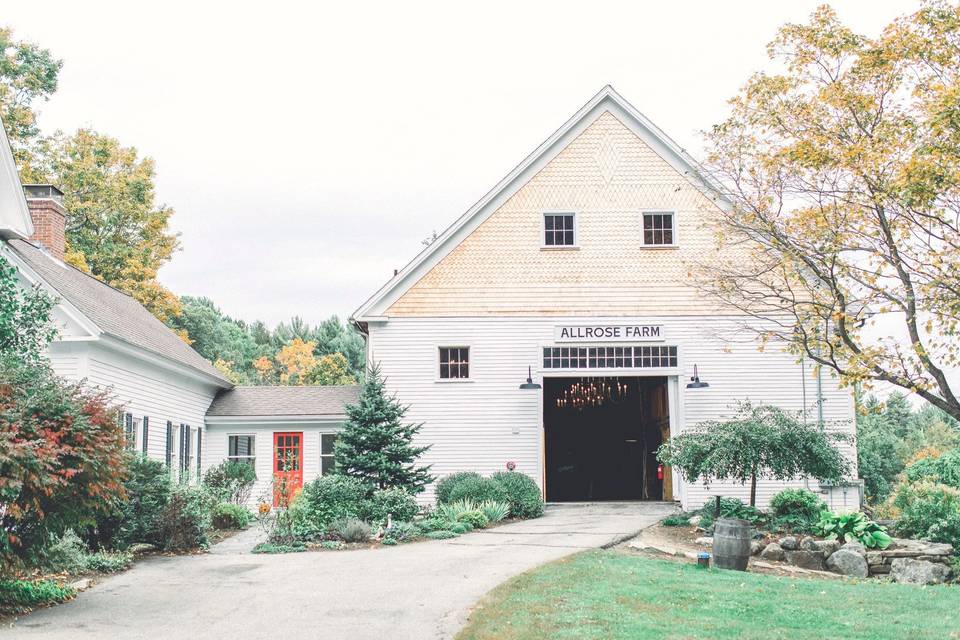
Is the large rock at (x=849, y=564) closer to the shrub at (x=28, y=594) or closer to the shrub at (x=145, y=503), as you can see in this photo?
the shrub at (x=145, y=503)

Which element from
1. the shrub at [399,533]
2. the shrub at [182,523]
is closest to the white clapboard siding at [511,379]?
the shrub at [399,533]

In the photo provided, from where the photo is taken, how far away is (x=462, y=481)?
20.4 m

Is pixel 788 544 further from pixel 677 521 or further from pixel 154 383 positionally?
pixel 154 383

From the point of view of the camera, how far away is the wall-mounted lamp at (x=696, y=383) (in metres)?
22.5

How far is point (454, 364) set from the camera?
22906 millimetres

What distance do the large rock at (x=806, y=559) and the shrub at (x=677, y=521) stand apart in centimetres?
279

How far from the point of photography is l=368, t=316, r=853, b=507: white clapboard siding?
2253 cm

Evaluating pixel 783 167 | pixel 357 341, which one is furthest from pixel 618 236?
pixel 357 341

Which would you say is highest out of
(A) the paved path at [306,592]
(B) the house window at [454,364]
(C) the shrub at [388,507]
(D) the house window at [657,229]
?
(D) the house window at [657,229]

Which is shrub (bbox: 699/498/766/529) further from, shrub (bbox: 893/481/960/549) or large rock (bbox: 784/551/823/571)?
shrub (bbox: 893/481/960/549)

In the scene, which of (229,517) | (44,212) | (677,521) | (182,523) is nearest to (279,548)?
(182,523)

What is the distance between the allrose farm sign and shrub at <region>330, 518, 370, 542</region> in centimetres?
753

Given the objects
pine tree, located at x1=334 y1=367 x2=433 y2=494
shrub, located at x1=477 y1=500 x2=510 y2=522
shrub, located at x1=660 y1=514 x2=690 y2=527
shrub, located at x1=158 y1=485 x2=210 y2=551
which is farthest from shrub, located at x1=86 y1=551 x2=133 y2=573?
shrub, located at x1=660 y1=514 x2=690 y2=527

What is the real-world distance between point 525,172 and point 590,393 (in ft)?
24.6
